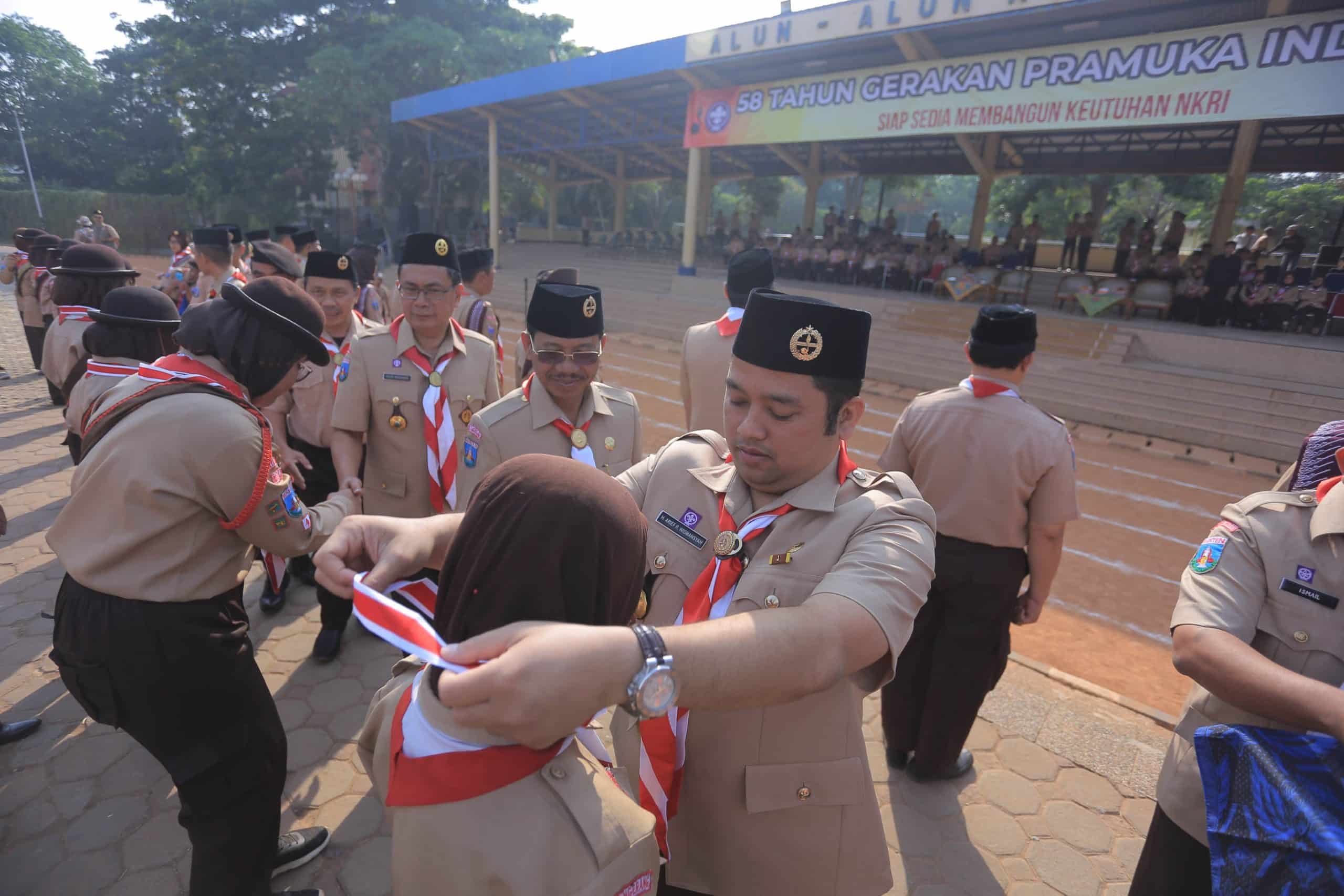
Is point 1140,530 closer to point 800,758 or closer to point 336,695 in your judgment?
point 800,758

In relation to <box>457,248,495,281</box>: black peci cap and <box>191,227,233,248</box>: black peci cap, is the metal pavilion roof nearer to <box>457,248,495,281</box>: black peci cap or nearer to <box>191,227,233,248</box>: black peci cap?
<box>457,248,495,281</box>: black peci cap

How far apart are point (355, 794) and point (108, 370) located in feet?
7.76

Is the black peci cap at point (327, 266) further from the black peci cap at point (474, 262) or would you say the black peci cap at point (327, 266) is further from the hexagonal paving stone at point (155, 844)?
the hexagonal paving stone at point (155, 844)

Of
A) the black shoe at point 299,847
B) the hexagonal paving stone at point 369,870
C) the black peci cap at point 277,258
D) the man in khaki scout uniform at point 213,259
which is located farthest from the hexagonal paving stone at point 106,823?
the man in khaki scout uniform at point 213,259

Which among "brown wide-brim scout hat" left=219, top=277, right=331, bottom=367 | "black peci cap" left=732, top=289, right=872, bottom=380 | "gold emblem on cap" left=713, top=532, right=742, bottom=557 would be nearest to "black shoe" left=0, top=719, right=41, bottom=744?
"brown wide-brim scout hat" left=219, top=277, right=331, bottom=367

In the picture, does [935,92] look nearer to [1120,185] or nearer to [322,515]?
[322,515]

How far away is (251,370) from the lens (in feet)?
7.36

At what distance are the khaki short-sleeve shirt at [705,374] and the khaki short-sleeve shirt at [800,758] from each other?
2.59 m

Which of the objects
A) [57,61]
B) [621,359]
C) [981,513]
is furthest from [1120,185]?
[57,61]

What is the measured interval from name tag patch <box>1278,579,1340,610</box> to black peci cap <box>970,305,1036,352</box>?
4.97 ft

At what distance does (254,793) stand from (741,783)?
68.2 inches

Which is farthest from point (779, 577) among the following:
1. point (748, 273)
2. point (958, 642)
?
point (748, 273)

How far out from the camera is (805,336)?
1.57 meters

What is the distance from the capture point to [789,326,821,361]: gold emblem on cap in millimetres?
1569
